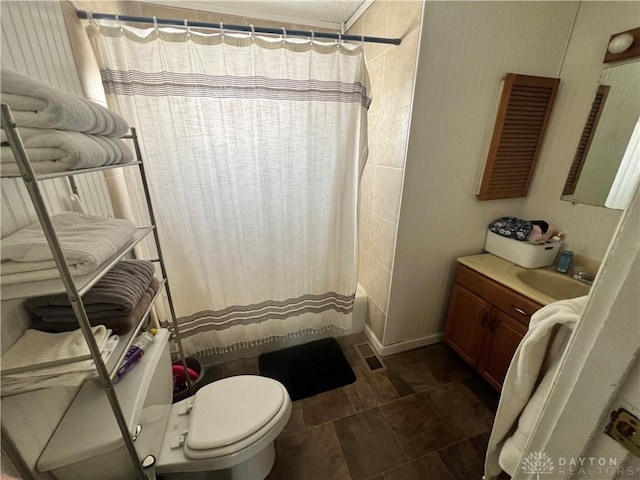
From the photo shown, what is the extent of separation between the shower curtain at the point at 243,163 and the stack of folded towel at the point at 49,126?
0.53 metres

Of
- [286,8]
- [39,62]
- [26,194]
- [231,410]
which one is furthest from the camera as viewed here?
[286,8]

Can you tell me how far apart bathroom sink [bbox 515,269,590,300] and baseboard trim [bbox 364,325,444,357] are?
746 millimetres

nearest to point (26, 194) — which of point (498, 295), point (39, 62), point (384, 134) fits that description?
point (39, 62)

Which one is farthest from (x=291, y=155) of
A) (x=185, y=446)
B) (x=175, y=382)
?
(x=175, y=382)

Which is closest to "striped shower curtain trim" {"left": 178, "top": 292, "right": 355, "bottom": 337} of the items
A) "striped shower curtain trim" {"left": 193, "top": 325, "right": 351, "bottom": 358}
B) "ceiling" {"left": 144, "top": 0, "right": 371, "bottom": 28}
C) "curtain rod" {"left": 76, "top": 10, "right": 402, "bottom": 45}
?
"striped shower curtain trim" {"left": 193, "top": 325, "right": 351, "bottom": 358}

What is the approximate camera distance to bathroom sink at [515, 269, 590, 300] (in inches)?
53.7

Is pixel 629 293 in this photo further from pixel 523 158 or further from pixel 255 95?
pixel 523 158

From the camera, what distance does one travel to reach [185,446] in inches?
36.6

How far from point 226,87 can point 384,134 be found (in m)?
0.96

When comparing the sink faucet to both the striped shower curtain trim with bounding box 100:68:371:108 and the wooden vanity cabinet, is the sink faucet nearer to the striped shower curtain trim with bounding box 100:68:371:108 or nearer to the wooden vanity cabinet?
the wooden vanity cabinet

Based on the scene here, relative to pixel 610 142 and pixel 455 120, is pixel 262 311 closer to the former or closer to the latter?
pixel 455 120

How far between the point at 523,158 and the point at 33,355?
2.38 metres

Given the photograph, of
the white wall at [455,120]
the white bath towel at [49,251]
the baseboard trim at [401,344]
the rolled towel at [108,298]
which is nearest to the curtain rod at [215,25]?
the white wall at [455,120]

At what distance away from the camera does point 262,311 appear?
66.1 inches
